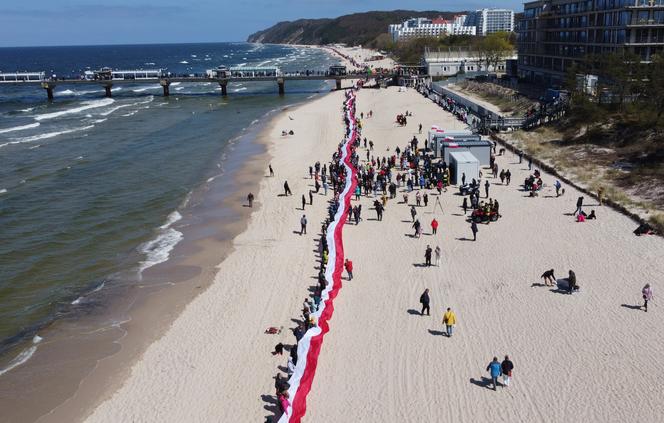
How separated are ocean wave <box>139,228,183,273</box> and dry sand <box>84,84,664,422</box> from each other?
2632mm

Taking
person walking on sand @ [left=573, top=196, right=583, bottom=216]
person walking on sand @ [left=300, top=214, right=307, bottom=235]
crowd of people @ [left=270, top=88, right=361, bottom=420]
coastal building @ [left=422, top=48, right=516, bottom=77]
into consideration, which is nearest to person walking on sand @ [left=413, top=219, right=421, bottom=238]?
crowd of people @ [left=270, top=88, right=361, bottom=420]

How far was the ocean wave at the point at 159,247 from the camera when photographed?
22084 millimetres

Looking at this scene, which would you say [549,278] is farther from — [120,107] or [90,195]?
[120,107]

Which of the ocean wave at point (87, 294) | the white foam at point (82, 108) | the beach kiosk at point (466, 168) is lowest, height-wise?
the ocean wave at point (87, 294)

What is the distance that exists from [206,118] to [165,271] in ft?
132

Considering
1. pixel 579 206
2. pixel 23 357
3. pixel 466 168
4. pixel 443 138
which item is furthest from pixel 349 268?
pixel 443 138

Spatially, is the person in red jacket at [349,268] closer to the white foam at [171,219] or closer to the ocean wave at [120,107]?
the white foam at [171,219]

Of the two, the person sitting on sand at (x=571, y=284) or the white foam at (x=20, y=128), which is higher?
the white foam at (x=20, y=128)

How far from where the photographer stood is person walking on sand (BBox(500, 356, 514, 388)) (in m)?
12.8

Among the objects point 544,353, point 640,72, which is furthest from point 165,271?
point 640,72

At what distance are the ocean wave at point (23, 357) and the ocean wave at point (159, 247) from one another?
4.90 m

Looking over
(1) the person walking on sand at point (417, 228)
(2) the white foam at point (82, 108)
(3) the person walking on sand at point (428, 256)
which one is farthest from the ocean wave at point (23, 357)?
(2) the white foam at point (82, 108)

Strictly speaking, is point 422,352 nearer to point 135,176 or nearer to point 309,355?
point 309,355

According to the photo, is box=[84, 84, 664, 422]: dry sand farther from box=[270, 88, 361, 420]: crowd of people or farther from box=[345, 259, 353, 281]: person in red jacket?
box=[270, 88, 361, 420]: crowd of people
